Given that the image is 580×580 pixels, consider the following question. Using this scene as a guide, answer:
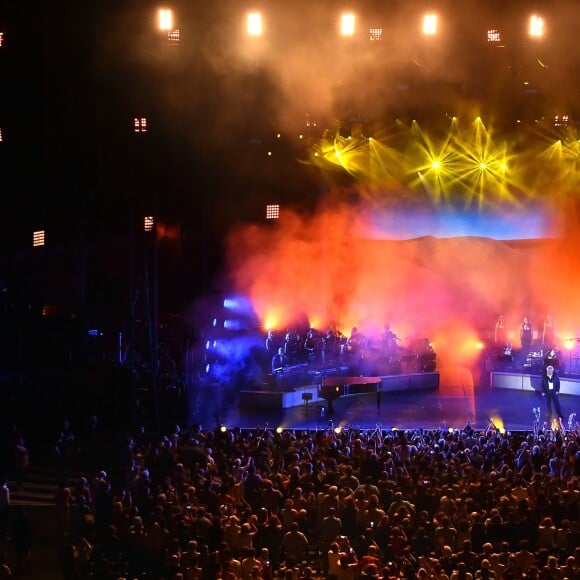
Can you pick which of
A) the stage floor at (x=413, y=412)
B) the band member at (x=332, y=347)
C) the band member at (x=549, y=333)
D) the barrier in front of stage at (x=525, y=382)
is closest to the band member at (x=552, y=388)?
the stage floor at (x=413, y=412)

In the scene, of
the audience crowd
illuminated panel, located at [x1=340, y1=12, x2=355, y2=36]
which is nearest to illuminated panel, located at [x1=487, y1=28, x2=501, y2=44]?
illuminated panel, located at [x1=340, y1=12, x2=355, y2=36]

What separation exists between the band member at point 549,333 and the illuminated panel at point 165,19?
14.8 meters

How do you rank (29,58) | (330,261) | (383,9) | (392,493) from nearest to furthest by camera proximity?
1. (392,493)
2. (383,9)
3. (29,58)
4. (330,261)

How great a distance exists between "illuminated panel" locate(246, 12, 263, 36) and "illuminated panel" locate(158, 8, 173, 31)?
2.02 meters

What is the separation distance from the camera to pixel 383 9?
22.1 metres

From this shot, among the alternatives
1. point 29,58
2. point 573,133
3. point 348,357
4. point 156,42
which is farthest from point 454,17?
point 29,58

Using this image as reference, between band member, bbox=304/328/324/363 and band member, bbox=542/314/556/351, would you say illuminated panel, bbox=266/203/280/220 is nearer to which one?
band member, bbox=304/328/324/363

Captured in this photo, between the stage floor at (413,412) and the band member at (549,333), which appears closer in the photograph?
the stage floor at (413,412)

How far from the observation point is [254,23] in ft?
73.5

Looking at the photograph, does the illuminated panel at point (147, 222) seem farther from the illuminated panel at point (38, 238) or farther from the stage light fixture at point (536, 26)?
the stage light fixture at point (536, 26)

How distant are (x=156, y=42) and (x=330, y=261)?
9.08m

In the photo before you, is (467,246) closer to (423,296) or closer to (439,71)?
(423,296)

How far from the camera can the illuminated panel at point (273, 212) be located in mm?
26906

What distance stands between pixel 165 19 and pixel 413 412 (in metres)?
12.0
